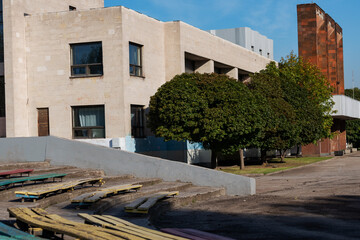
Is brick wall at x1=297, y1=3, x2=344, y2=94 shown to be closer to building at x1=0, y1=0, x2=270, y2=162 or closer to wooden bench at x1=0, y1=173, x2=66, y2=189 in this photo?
building at x1=0, y1=0, x2=270, y2=162

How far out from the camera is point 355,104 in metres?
58.0

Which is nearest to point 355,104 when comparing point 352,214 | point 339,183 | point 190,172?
point 339,183

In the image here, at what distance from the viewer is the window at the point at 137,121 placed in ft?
88.9

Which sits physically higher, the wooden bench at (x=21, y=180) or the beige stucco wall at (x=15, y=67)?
the beige stucco wall at (x=15, y=67)

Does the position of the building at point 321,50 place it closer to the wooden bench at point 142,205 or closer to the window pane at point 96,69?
the window pane at point 96,69

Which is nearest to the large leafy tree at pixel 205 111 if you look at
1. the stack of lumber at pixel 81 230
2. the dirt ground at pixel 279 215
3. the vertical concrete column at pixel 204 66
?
the dirt ground at pixel 279 215

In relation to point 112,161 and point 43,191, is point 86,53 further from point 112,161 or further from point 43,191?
point 43,191

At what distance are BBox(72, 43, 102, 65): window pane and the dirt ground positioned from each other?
12961 millimetres

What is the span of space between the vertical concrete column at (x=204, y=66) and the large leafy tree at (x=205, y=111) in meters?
7.84

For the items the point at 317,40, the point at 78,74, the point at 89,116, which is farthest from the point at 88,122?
the point at 317,40

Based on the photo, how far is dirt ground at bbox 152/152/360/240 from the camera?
995 centimetres

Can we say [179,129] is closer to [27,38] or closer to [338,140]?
[27,38]

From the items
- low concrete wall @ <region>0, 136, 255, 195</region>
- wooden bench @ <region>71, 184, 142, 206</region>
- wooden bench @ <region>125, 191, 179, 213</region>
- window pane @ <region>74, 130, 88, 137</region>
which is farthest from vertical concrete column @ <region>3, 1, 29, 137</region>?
wooden bench @ <region>125, 191, 179, 213</region>

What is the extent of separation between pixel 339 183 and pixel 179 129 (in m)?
7.74
